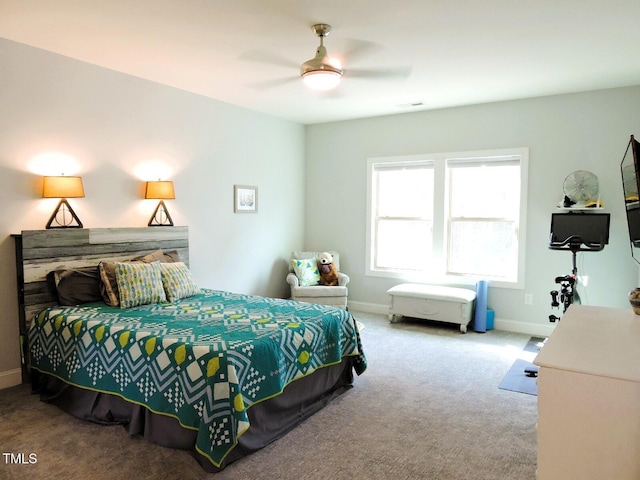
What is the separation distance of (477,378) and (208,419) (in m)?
2.36

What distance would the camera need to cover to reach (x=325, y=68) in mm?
3029

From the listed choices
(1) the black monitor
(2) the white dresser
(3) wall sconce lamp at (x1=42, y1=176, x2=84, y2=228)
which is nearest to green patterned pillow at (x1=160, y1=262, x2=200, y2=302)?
(3) wall sconce lamp at (x1=42, y1=176, x2=84, y2=228)

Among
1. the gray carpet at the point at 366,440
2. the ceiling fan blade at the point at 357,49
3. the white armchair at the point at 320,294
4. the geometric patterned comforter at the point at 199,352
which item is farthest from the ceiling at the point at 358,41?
the gray carpet at the point at 366,440

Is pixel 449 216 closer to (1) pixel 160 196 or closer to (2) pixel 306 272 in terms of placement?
(2) pixel 306 272

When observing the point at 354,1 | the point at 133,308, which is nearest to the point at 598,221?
the point at 354,1

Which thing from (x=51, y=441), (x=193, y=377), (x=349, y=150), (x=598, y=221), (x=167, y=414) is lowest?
(x=51, y=441)

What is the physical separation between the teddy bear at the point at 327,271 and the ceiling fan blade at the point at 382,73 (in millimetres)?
2511

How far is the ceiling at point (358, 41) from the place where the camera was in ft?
9.09

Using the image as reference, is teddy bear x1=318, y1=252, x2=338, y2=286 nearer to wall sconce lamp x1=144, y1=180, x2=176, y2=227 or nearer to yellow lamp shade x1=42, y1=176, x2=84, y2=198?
wall sconce lamp x1=144, y1=180, x2=176, y2=227

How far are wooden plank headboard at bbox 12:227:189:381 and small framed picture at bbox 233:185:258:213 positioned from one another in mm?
1262

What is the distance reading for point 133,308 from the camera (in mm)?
3453

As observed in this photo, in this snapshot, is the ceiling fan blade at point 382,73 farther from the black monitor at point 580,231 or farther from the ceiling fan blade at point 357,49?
the black monitor at point 580,231

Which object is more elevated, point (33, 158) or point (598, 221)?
point (33, 158)

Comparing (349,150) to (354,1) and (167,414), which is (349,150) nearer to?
(354,1)
